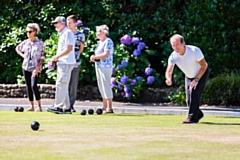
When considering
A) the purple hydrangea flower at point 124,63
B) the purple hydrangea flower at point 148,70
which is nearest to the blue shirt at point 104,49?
Answer: the purple hydrangea flower at point 124,63

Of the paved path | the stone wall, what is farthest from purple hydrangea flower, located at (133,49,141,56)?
the paved path

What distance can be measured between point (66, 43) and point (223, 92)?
4.68 meters

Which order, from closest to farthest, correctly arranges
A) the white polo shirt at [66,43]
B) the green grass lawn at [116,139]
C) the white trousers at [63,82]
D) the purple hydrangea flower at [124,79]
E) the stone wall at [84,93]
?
the green grass lawn at [116,139] → the white polo shirt at [66,43] → the white trousers at [63,82] → the purple hydrangea flower at [124,79] → the stone wall at [84,93]

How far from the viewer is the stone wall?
17.6 meters

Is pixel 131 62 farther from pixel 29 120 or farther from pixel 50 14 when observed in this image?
pixel 29 120

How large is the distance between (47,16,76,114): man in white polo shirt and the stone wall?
12.3 ft

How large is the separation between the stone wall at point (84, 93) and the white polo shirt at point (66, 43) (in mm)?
3945

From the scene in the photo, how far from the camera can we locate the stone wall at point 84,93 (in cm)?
1761

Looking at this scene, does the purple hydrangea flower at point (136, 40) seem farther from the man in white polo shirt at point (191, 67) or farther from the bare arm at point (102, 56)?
the man in white polo shirt at point (191, 67)

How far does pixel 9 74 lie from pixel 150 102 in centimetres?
Result: 381

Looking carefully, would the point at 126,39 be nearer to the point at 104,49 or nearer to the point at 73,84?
the point at 73,84

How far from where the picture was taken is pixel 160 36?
18.7m

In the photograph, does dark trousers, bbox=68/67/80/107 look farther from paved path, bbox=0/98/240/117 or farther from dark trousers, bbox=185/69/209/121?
dark trousers, bbox=185/69/209/121

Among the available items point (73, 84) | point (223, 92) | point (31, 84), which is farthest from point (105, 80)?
point (223, 92)
